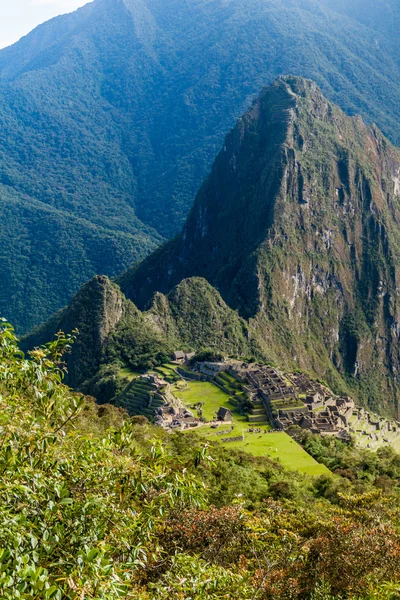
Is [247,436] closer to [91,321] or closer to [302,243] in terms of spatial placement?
[91,321]

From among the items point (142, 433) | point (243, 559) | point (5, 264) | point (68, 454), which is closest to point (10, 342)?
point (68, 454)

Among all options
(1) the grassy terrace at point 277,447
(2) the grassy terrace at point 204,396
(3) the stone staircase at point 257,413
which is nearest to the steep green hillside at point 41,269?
(2) the grassy terrace at point 204,396

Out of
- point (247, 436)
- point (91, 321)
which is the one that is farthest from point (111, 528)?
point (91, 321)

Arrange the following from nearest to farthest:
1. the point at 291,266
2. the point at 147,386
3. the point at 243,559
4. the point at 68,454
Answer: the point at 68,454 → the point at 243,559 → the point at 147,386 → the point at 291,266

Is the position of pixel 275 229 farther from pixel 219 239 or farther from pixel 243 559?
pixel 243 559

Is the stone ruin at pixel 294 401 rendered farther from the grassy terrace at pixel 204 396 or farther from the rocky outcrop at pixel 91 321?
the rocky outcrop at pixel 91 321
